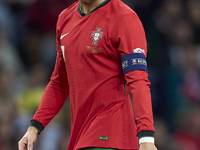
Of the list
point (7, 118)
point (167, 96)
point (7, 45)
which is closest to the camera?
point (7, 118)

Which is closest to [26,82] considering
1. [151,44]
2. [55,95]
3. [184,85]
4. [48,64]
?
[48,64]

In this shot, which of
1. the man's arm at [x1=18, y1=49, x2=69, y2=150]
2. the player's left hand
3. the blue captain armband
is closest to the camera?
the player's left hand

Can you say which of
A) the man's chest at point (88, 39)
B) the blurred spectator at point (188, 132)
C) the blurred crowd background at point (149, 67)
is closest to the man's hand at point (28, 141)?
the man's chest at point (88, 39)

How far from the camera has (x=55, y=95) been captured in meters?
2.99

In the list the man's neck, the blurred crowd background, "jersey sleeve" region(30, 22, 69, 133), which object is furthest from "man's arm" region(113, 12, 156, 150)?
the blurred crowd background

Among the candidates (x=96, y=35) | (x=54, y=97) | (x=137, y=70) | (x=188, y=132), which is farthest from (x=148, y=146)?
(x=188, y=132)

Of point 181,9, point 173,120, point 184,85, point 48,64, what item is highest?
point 181,9

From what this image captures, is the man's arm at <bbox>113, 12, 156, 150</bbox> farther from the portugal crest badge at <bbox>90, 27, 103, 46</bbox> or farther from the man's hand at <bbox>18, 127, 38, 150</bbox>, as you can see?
the man's hand at <bbox>18, 127, 38, 150</bbox>

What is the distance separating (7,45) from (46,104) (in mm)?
3908

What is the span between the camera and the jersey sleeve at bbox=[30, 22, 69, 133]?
9.46ft

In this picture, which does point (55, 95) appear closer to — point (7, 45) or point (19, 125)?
point (19, 125)

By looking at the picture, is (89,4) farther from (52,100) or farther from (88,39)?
(52,100)

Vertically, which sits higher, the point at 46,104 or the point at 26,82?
the point at 46,104

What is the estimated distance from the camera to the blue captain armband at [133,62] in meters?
2.38
